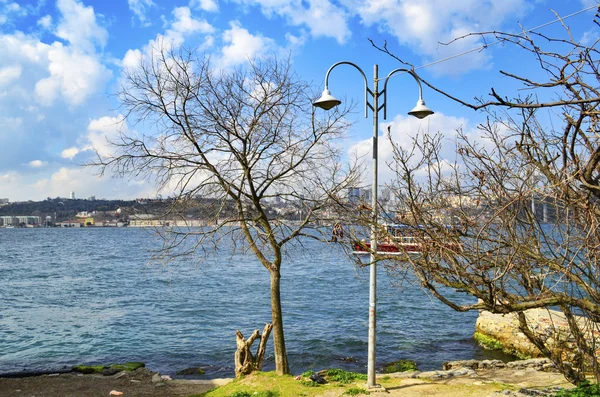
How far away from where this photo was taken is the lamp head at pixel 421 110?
29.6ft

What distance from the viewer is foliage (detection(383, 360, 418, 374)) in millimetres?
16016

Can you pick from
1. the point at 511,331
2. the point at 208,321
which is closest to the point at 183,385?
the point at 208,321

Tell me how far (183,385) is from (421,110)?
385 inches

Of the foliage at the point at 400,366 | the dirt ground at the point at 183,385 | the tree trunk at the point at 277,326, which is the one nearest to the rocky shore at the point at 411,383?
the dirt ground at the point at 183,385

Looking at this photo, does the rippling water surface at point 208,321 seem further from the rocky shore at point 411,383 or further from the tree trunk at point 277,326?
the rocky shore at point 411,383

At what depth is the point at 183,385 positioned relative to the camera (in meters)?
14.2

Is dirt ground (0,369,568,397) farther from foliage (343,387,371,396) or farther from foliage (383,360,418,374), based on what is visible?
foliage (383,360,418,374)

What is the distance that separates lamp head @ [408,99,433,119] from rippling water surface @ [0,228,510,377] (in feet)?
10.5

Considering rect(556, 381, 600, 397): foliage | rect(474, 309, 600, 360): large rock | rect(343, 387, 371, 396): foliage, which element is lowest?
rect(474, 309, 600, 360): large rock

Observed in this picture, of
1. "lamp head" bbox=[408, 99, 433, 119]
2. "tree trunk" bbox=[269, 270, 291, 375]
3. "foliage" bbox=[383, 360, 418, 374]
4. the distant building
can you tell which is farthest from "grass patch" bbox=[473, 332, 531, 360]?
the distant building

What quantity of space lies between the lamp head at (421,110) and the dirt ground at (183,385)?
4.77 meters

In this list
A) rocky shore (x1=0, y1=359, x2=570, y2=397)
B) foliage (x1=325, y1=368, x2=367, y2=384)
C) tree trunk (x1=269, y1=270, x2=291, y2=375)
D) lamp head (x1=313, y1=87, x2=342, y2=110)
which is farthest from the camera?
tree trunk (x1=269, y1=270, x2=291, y2=375)

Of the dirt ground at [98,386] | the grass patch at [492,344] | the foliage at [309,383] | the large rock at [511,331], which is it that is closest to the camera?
the foliage at [309,383]

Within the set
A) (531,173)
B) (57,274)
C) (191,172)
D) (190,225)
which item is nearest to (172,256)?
(190,225)
